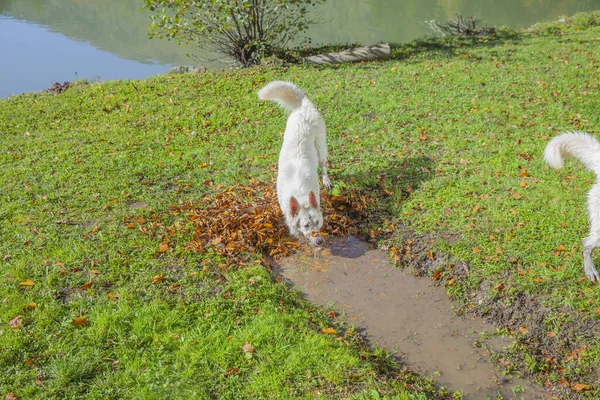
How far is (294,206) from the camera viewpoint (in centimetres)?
628

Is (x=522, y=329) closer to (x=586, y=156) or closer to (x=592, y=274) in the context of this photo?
(x=592, y=274)

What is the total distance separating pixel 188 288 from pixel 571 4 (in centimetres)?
3093

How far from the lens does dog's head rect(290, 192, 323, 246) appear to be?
635 cm

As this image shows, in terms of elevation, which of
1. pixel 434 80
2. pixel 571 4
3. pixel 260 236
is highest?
pixel 571 4

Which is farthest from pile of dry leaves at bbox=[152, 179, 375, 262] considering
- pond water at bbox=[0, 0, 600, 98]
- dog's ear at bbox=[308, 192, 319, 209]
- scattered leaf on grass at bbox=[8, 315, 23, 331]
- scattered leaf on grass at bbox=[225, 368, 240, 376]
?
pond water at bbox=[0, 0, 600, 98]

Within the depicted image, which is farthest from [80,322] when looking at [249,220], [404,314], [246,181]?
[246,181]

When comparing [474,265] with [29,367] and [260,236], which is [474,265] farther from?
[29,367]

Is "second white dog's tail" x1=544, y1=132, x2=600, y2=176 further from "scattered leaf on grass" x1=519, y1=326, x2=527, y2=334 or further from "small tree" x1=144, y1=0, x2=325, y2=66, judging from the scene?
"small tree" x1=144, y1=0, x2=325, y2=66

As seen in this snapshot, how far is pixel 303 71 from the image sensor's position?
13.3 m

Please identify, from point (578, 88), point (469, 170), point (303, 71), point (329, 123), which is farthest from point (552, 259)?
point (303, 71)

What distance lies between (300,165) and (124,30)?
21996 millimetres

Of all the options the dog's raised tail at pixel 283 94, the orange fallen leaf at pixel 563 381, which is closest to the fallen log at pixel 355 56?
the dog's raised tail at pixel 283 94

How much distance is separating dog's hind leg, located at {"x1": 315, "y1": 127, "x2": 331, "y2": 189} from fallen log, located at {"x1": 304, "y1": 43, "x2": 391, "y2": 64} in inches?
278

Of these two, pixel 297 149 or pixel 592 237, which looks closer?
pixel 592 237
